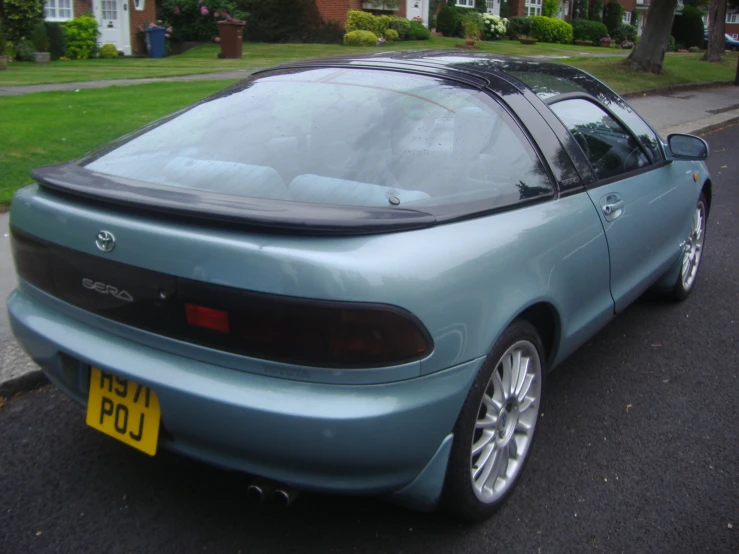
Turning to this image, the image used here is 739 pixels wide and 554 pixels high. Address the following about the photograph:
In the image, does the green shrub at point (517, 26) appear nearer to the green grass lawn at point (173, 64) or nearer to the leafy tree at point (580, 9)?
the green grass lawn at point (173, 64)

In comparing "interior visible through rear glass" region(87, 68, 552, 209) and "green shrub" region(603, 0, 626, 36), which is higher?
"green shrub" region(603, 0, 626, 36)

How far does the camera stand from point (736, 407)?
3.50 m

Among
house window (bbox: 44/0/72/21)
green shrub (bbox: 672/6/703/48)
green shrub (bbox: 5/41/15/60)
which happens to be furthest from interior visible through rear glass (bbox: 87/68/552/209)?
green shrub (bbox: 672/6/703/48)

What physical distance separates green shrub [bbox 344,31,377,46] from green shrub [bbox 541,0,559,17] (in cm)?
1666

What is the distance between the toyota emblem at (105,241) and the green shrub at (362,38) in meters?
24.8

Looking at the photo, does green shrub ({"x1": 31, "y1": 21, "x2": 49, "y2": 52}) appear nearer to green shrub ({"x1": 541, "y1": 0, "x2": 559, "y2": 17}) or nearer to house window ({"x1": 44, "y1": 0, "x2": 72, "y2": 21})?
house window ({"x1": 44, "y1": 0, "x2": 72, "y2": 21})

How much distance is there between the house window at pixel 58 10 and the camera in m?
22.2

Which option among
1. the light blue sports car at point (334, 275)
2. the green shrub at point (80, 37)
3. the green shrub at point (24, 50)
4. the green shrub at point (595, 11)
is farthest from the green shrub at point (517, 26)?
the light blue sports car at point (334, 275)

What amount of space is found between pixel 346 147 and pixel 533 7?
39955 millimetres

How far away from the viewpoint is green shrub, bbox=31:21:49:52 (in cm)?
1961

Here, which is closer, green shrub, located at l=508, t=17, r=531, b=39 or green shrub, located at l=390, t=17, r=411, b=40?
green shrub, located at l=390, t=17, r=411, b=40

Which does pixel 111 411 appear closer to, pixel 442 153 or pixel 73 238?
pixel 73 238

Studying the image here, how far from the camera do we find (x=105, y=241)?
7.53 ft

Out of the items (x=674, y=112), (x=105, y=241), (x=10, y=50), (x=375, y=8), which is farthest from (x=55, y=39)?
(x=105, y=241)
